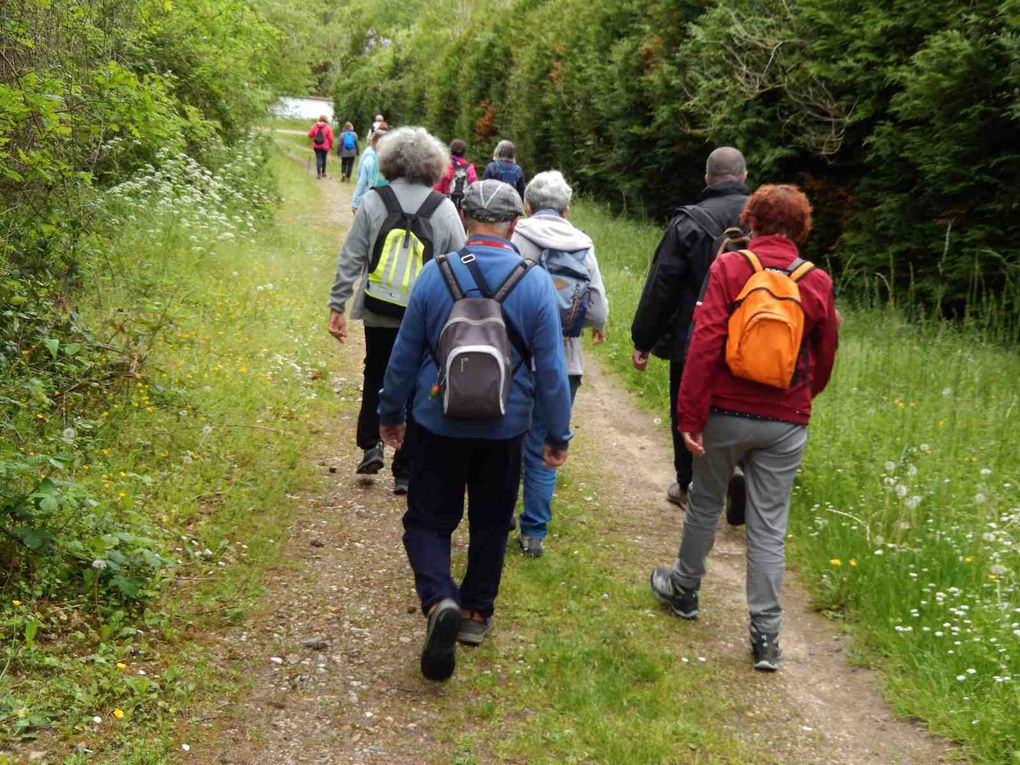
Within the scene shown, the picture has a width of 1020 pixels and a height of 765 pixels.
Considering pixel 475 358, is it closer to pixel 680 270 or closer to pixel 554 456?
pixel 554 456

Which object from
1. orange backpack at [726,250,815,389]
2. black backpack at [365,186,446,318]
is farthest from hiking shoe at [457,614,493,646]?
black backpack at [365,186,446,318]

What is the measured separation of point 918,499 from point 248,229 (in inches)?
432

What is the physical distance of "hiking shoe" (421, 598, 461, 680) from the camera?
160 inches

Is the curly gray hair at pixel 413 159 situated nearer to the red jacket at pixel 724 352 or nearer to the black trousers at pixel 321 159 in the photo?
the red jacket at pixel 724 352

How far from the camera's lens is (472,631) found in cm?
464

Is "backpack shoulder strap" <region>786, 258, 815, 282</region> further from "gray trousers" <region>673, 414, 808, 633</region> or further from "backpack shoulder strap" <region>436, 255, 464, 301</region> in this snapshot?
"backpack shoulder strap" <region>436, 255, 464, 301</region>

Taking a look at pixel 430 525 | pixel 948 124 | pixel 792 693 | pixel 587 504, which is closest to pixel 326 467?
pixel 587 504

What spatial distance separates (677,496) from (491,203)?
10.7 feet

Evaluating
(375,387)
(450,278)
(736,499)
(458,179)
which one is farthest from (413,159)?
(458,179)

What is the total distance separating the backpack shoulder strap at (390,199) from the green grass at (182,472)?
73.7 inches

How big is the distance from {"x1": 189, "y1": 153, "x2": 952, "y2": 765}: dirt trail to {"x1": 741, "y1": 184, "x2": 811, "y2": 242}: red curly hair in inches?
77.7

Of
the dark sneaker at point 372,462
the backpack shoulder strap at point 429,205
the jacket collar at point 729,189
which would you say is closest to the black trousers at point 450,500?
the backpack shoulder strap at point 429,205

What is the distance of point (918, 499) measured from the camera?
17.9 ft

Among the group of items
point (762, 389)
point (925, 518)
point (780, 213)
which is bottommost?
point (925, 518)
